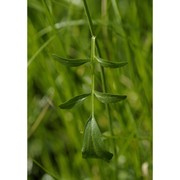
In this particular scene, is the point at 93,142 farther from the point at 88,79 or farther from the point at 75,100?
the point at 88,79

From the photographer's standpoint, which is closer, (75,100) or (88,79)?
(75,100)

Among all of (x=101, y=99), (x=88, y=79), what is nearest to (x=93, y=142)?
(x=101, y=99)

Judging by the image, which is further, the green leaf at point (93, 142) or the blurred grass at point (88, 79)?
the blurred grass at point (88, 79)

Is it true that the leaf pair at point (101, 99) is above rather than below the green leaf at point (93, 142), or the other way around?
above
